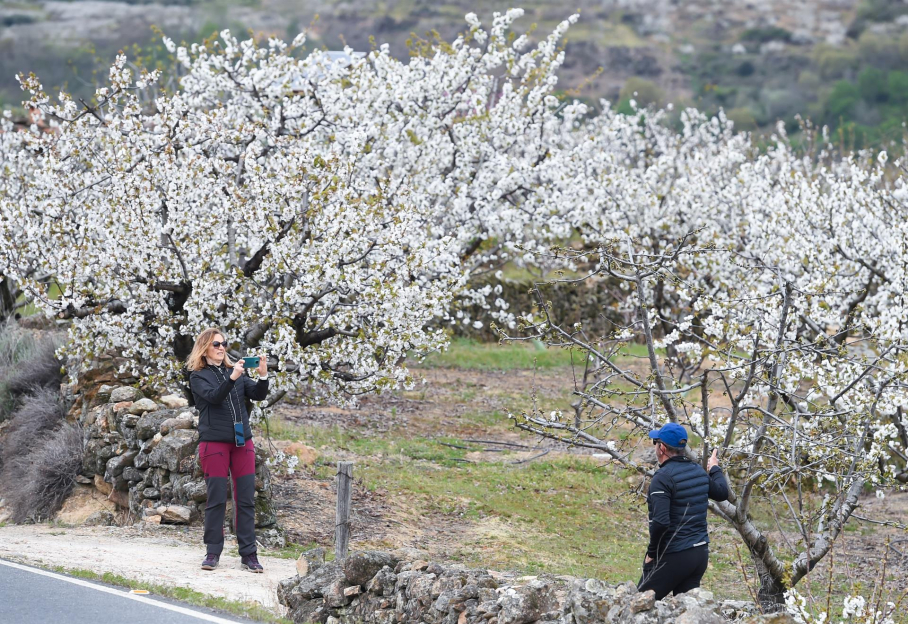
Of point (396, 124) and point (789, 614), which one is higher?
point (396, 124)

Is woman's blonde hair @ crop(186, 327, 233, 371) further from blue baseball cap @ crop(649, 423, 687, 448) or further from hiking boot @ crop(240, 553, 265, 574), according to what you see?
blue baseball cap @ crop(649, 423, 687, 448)

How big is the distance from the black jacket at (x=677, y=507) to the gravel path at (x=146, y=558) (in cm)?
311

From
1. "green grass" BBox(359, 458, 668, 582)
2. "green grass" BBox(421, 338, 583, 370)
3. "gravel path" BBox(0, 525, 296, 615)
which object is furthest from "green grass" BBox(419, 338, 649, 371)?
"gravel path" BBox(0, 525, 296, 615)

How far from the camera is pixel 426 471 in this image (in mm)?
15234

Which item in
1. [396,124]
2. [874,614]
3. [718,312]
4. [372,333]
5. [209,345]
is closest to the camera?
[874,614]

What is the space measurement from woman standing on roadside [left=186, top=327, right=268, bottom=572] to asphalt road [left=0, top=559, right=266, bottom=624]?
1177 millimetres

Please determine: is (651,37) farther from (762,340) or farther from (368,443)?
(762,340)

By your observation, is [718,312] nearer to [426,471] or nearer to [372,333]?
[372,333]

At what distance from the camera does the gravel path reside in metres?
8.62

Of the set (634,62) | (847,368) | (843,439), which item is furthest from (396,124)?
(634,62)

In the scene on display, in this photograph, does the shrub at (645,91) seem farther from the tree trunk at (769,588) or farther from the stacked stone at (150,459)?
the tree trunk at (769,588)

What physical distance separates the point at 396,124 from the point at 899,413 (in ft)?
32.2

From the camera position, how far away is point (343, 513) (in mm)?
9609

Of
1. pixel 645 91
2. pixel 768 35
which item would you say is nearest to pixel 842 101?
pixel 645 91
